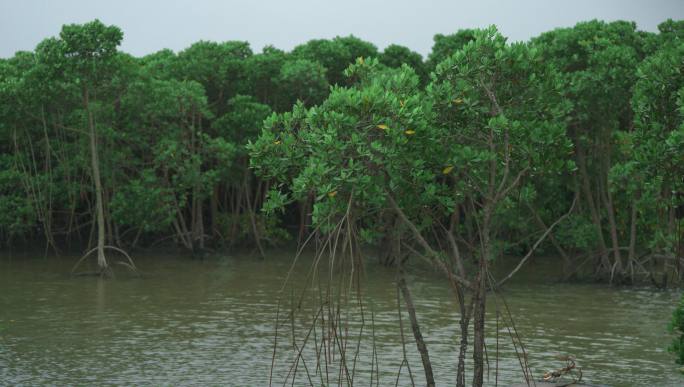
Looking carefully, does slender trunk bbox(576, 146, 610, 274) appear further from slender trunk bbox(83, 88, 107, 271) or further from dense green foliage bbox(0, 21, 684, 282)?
slender trunk bbox(83, 88, 107, 271)

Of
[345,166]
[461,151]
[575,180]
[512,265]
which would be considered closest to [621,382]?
[461,151]

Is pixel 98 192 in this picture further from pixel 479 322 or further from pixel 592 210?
pixel 479 322

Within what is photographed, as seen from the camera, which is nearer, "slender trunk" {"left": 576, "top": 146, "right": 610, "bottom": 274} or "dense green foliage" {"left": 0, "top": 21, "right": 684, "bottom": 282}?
"dense green foliage" {"left": 0, "top": 21, "right": 684, "bottom": 282}

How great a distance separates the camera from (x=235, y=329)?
18000 millimetres

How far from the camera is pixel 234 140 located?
32219 mm

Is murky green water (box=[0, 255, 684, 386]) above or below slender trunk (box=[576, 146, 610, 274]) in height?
below

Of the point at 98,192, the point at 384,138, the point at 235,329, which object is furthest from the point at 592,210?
the point at 384,138

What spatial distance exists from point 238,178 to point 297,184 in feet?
78.2

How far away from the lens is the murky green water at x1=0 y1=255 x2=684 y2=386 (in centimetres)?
1398

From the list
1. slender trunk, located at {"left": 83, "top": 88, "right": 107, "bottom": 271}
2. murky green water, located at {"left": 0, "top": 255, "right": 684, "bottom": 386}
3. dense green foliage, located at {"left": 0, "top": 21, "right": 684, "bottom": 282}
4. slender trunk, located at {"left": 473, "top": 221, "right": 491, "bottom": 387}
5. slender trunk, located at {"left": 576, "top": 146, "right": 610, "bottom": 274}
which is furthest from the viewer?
slender trunk, located at {"left": 83, "top": 88, "right": 107, "bottom": 271}

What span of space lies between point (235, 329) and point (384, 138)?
28.4 ft

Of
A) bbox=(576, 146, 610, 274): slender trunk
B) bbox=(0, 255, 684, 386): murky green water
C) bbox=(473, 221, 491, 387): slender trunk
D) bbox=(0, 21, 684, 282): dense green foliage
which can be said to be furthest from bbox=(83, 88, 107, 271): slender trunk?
bbox=(473, 221, 491, 387): slender trunk

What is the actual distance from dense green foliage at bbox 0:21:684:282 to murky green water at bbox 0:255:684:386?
1760 millimetres

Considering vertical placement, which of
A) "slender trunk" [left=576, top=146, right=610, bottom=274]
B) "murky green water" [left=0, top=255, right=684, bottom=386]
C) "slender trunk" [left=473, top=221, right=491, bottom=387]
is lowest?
"murky green water" [left=0, top=255, right=684, bottom=386]
